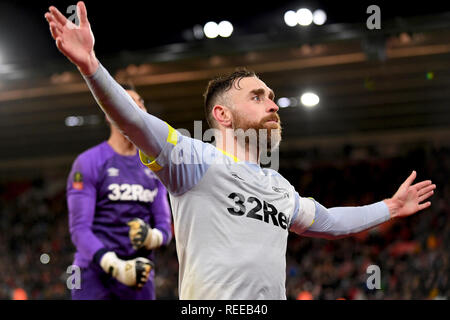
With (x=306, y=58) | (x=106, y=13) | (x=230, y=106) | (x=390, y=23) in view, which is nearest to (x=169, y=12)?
(x=106, y=13)

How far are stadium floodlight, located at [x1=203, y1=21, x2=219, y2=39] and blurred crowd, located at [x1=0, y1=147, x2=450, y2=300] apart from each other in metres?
4.96

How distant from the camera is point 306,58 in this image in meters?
12.2

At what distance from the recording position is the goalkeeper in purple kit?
3.96 meters

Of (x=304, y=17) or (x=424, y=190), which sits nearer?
(x=424, y=190)

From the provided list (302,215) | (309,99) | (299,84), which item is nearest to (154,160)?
(302,215)

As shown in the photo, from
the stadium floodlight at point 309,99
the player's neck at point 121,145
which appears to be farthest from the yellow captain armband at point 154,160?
the stadium floodlight at point 309,99

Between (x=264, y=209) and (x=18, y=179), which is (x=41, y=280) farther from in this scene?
(x=264, y=209)

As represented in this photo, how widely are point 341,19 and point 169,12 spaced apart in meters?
3.36

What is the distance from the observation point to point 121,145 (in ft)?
14.3

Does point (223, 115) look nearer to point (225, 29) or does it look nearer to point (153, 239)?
point (153, 239)

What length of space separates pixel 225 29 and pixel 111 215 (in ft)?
25.7

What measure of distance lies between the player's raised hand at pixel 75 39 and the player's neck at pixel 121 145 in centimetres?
206

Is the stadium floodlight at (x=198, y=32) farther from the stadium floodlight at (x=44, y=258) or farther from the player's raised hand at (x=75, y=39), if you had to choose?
the player's raised hand at (x=75, y=39)

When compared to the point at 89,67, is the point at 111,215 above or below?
below
